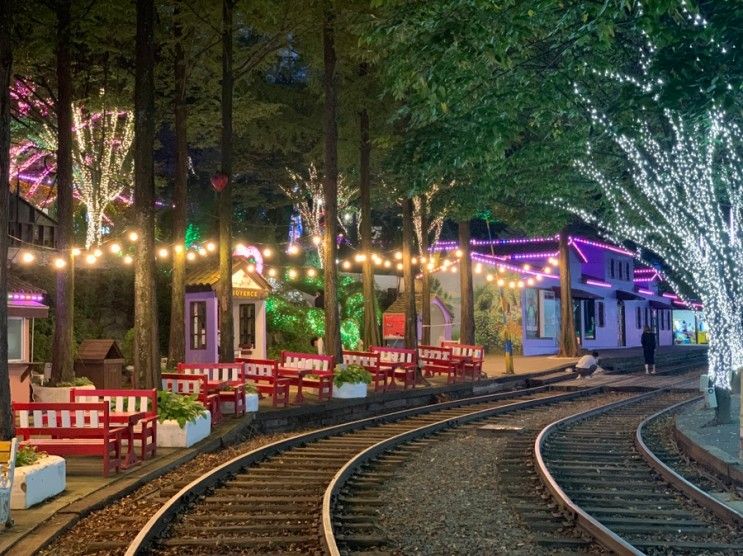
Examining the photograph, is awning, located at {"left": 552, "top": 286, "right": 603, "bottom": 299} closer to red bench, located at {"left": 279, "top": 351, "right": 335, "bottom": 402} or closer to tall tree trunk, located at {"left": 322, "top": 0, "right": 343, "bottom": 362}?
tall tree trunk, located at {"left": 322, "top": 0, "right": 343, "bottom": 362}

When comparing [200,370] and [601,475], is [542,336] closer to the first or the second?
[200,370]

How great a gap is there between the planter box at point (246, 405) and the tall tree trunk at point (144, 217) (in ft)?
6.01


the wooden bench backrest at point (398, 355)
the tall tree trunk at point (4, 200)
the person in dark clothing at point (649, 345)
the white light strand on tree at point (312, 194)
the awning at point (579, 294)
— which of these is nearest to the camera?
the tall tree trunk at point (4, 200)

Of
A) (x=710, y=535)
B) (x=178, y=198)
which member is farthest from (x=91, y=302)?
(x=710, y=535)

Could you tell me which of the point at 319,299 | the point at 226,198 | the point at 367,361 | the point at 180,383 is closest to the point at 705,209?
the point at 180,383

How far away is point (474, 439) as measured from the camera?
16078 millimetres

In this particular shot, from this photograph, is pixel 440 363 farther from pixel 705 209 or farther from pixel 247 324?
pixel 705 209

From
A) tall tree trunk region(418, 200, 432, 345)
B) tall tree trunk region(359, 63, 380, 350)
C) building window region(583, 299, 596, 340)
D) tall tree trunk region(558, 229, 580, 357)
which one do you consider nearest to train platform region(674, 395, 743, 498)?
tall tree trunk region(359, 63, 380, 350)

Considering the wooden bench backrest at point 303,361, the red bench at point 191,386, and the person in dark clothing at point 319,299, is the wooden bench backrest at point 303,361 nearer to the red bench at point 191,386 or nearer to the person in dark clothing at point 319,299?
the red bench at point 191,386

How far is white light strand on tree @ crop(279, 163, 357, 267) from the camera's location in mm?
39812

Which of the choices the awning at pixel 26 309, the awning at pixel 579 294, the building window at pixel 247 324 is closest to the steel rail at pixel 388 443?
the awning at pixel 26 309

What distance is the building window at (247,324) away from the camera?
2706cm

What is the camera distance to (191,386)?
1695 cm

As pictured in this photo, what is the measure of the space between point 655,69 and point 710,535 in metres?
5.28
